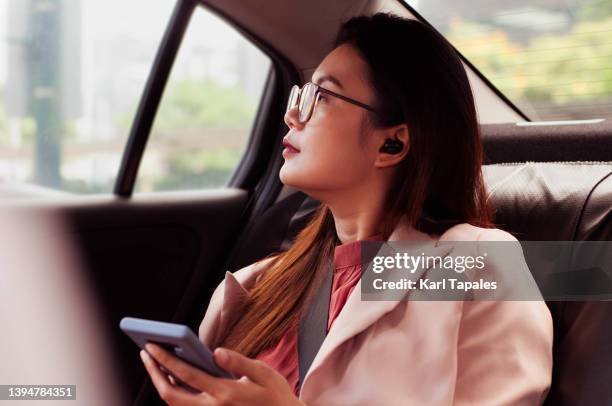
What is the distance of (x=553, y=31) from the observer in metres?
2.09

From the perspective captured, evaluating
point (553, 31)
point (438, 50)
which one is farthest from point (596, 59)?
point (438, 50)

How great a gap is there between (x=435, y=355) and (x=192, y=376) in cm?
39

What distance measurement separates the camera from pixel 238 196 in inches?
101

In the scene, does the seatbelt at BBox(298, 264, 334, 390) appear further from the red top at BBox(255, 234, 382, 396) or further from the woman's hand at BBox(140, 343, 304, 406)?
the woman's hand at BBox(140, 343, 304, 406)

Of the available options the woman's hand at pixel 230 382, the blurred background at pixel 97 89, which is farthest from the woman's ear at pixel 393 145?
the blurred background at pixel 97 89

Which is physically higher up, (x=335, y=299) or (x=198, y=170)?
(x=335, y=299)

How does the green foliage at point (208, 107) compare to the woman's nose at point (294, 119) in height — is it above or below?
below

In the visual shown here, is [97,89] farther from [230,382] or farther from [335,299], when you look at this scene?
[230,382]

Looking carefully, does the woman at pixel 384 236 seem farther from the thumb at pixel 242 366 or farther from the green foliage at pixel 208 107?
the green foliage at pixel 208 107

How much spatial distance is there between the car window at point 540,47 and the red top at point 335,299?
2.61 feet

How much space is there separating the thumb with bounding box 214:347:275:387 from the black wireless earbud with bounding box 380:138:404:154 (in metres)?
0.55

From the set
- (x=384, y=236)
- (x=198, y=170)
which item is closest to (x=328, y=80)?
(x=384, y=236)

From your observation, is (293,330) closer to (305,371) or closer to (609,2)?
(305,371)

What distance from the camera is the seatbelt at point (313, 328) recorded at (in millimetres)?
1511
